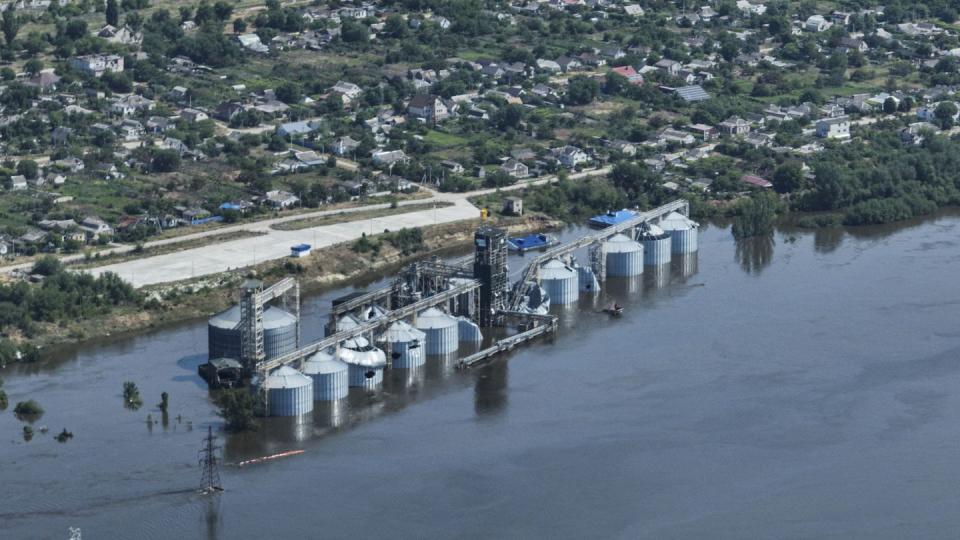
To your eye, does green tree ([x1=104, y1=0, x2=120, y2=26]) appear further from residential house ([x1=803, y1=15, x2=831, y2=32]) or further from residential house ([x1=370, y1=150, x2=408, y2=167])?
residential house ([x1=803, y1=15, x2=831, y2=32])

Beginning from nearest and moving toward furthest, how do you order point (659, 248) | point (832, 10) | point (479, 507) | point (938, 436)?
point (479, 507) → point (938, 436) → point (659, 248) → point (832, 10)

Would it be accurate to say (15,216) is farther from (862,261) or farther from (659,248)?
(862,261)

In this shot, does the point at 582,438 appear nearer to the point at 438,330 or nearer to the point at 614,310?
the point at 438,330

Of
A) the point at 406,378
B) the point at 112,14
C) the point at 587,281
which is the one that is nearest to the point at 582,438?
the point at 406,378

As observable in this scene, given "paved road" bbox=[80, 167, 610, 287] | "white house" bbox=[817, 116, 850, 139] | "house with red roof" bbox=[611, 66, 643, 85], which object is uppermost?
"house with red roof" bbox=[611, 66, 643, 85]

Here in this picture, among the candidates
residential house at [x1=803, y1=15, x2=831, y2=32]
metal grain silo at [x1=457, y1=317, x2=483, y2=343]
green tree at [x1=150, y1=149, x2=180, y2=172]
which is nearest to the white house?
residential house at [x1=803, y1=15, x2=831, y2=32]

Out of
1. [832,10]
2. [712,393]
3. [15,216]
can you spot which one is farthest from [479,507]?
[832,10]
